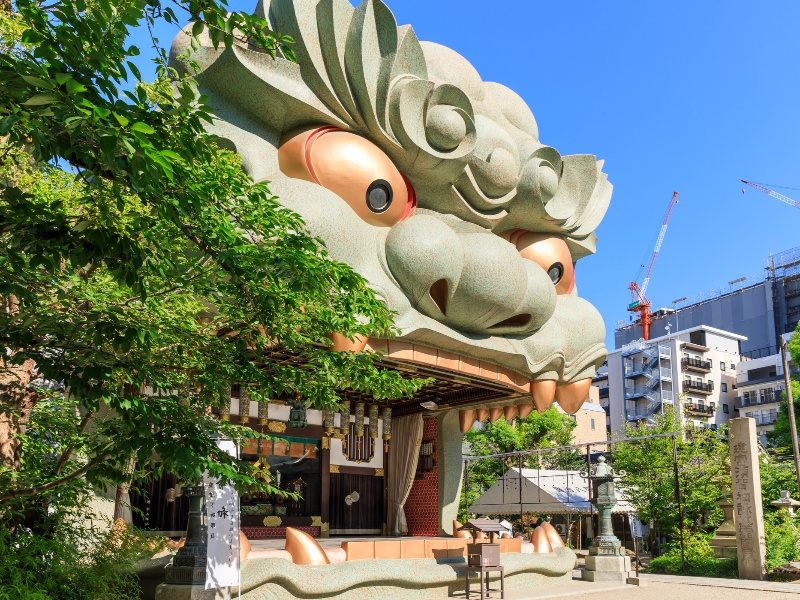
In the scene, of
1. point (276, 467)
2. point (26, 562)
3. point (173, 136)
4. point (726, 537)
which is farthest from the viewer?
point (726, 537)

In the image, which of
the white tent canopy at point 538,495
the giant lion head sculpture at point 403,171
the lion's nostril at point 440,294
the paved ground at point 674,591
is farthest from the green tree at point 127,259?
the white tent canopy at point 538,495

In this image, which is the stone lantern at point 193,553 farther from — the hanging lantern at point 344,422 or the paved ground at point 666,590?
the hanging lantern at point 344,422

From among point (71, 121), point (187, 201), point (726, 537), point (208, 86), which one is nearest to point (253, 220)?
point (187, 201)

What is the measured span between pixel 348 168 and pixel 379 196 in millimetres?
904

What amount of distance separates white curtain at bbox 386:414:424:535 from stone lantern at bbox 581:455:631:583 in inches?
201

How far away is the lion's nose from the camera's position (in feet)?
46.7

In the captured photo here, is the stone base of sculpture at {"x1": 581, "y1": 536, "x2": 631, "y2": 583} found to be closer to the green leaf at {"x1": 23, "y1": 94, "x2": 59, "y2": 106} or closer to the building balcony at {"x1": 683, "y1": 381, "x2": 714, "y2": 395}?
the green leaf at {"x1": 23, "y1": 94, "x2": 59, "y2": 106}

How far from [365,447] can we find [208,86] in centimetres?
1178

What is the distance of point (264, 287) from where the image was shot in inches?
261

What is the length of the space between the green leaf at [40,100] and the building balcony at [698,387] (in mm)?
70344

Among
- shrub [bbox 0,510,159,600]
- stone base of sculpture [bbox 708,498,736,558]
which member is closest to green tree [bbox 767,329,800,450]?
stone base of sculpture [bbox 708,498,736,558]

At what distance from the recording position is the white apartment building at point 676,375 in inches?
2731

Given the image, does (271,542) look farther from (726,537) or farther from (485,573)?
(726,537)

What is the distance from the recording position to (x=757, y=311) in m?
75.3
